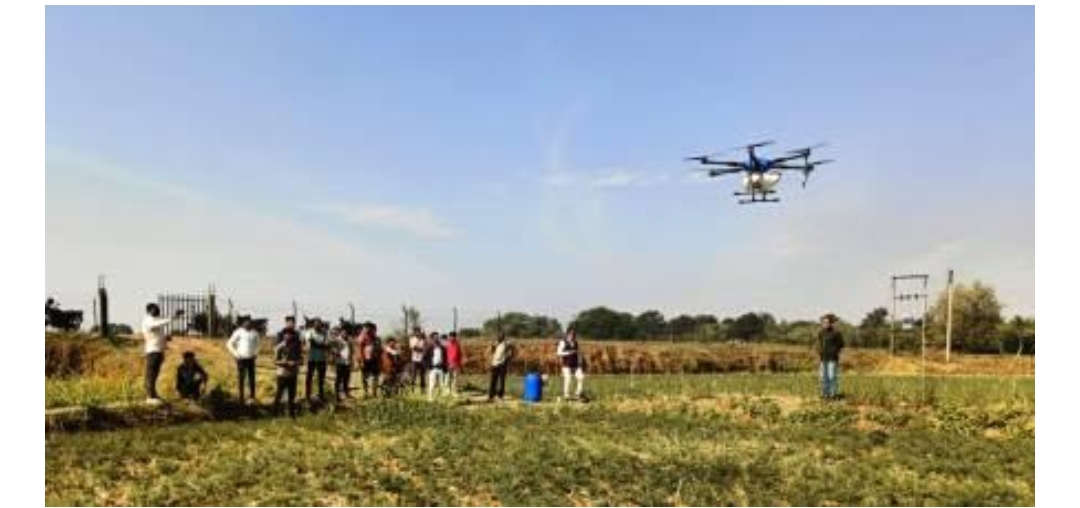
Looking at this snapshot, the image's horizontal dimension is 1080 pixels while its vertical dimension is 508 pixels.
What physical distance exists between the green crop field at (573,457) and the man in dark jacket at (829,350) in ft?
3.62

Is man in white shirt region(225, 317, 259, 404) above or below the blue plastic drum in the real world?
above

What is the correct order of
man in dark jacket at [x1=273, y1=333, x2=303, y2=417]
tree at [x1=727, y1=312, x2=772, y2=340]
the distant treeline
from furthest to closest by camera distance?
tree at [x1=727, y1=312, x2=772, y2=340], the distant treeline, man in dark jacket at [x1=273, y1=333, x2=303, y2=417]

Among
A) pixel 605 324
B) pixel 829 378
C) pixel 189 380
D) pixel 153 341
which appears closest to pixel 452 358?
pixel 189 380

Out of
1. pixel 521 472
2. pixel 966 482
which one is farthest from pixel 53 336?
pixel 966 482

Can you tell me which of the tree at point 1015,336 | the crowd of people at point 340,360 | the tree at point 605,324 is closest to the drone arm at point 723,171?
the crowd of people at point 340,360

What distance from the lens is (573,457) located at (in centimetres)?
1542

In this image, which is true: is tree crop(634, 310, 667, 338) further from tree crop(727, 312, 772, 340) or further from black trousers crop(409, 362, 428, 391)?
black trousers crop(409, 362, 428, 391)

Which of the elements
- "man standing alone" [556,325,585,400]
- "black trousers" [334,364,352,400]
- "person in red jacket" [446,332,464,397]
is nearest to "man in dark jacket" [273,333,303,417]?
"black trousers" [334,364,352,400]

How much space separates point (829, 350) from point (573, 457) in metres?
9.94

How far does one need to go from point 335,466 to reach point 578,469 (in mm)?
3386

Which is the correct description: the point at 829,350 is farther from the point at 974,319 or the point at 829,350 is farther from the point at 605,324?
the point at 605,324

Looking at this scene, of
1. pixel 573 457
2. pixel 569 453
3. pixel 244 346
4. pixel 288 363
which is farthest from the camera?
pixel 244 346

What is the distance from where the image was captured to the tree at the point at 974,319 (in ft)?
239

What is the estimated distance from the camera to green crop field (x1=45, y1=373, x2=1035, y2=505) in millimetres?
13297
